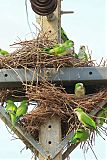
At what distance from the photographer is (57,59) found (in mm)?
3600

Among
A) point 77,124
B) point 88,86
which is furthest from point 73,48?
point 77,124

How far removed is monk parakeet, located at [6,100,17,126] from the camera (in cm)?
359

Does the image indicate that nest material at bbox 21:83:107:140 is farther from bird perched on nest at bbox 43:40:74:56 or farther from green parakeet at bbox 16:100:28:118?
bird perched on nest at bbox 43:40:74:56

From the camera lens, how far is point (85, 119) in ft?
11.4

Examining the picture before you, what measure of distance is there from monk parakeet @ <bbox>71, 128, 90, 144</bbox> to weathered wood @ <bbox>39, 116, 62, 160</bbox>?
10 cm

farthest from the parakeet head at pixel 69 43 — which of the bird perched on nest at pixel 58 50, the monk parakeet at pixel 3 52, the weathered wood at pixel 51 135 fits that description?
the weathered wood at pixel 51 135

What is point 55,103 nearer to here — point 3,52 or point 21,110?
point 21,110

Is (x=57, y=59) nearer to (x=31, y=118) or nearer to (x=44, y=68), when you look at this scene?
(x=44, y=68)

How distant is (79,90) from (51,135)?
0.31 metres

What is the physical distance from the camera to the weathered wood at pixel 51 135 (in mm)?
3547

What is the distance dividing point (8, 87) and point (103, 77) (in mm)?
591

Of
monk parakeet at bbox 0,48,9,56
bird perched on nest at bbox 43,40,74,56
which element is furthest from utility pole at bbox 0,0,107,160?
monk parakeet at bbox 0,48,9,56

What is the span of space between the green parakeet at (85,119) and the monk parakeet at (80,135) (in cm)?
4

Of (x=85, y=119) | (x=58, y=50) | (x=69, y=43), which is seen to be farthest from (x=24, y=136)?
(x=69, y=43)
